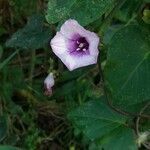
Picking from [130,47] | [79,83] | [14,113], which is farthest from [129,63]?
[14,113]

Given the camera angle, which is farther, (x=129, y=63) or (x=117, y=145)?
(x=117, y=145)

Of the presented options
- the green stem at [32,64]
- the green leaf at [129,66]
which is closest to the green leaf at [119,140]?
the green leaf at [129,66]

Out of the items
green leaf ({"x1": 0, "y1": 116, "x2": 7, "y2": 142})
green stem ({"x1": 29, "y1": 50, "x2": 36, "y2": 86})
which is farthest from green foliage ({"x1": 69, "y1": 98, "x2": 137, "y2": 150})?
green stem ({"x1": 29, "y1": 50, "x2": 36, "y2": 86})

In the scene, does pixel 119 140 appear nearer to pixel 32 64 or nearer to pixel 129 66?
pixel 129 66

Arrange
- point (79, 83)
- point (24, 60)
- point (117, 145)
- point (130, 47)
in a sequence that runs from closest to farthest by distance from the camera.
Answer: point (130, 47) → point (117, 145) → point (79, 83) → point (24, 60)

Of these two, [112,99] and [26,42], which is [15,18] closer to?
[26,42]

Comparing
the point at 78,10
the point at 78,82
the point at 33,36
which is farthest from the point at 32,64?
the point at 78,10

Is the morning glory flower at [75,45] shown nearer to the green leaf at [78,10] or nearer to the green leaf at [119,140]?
the green leaf at [78,10]
